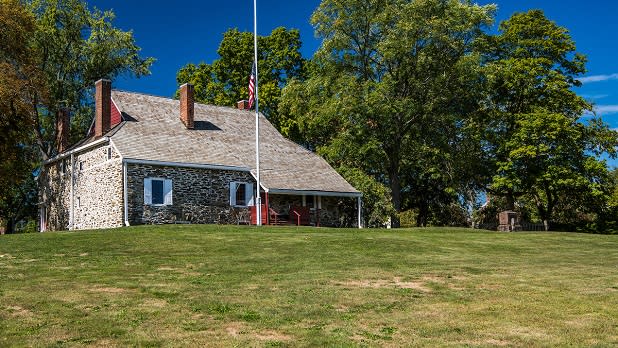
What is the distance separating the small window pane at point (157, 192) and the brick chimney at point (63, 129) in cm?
954

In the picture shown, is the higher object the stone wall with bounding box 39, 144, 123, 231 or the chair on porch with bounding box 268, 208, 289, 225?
the stone wall with bounding box 39, 144, 123, 231

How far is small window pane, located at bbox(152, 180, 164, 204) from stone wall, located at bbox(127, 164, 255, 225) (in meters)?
0.25

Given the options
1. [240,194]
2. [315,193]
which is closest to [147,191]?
[240,194]

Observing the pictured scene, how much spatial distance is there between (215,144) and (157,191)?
16.9ft

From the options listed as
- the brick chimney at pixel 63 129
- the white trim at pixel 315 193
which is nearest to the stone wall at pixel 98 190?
the brick chimney at pixel 63 129

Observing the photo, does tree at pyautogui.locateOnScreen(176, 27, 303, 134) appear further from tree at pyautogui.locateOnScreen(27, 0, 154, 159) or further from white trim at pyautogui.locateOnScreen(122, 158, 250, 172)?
white trim at pyautogui.locateOnScreen(122, 158, 250, 172)

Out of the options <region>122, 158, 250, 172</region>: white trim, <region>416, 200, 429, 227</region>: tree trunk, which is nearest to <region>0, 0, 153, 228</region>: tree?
<region>122, 158, 250, 172</region>: white trim

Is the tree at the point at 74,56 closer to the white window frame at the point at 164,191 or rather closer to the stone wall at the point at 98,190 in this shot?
the stone wall at the point at 98,190

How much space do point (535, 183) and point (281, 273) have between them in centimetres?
2821

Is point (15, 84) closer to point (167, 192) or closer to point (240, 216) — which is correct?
point (167, 192)

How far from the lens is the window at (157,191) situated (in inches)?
1155

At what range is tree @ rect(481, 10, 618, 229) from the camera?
124ft

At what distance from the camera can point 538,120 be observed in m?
37.5

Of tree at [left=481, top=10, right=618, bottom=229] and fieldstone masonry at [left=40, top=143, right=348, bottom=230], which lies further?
tree at [left=481, top=10, right=618, bottom=229]
